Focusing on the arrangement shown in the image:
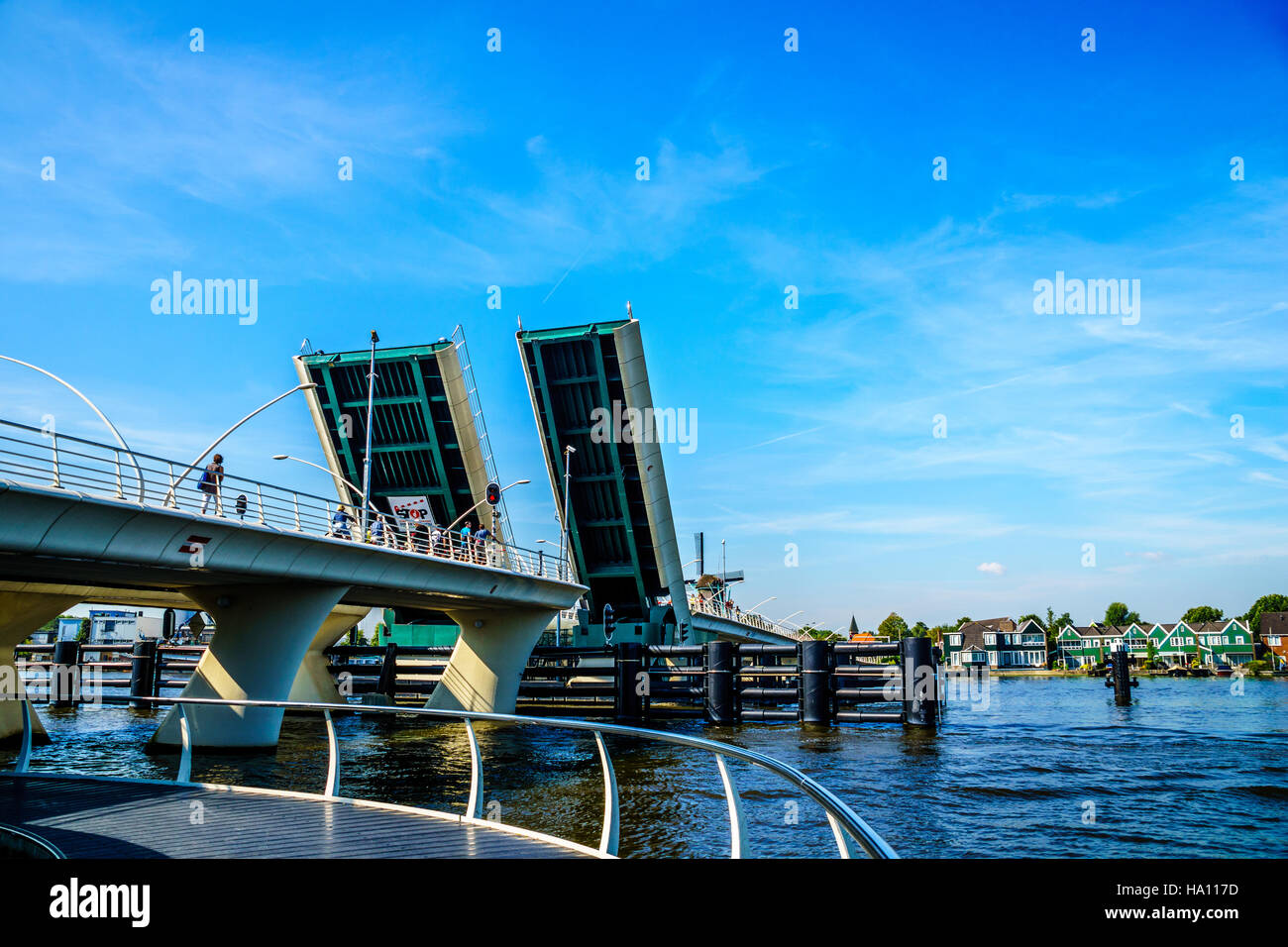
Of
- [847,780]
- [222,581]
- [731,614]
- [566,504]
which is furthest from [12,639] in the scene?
[731,614]

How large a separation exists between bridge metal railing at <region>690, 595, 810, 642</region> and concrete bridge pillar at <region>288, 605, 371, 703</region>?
38.3 ft

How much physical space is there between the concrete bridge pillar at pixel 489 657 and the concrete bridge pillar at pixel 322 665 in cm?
270

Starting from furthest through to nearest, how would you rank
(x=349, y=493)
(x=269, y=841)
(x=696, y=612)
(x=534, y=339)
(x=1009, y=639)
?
(x=1009, y=639)
(x=696, y=612)
(x=349, y=493)
(x=534, y=339)
(x=269, y=841)

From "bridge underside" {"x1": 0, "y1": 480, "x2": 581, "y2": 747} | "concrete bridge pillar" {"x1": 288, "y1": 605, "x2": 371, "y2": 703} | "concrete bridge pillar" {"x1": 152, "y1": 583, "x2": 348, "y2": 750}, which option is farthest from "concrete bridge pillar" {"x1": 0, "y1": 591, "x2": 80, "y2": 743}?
"concrete bridge pillar" {"x1": 288, "y1": 605, "x2": 371, "y2": 703}

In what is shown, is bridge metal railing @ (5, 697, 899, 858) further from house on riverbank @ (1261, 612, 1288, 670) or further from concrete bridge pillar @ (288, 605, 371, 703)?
house on riverbank @ (1261, 612, 1288, 670)

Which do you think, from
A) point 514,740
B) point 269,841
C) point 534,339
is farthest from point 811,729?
point 269,841

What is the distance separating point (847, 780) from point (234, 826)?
8.96 metres

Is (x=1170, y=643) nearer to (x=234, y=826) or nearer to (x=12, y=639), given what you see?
(x=12, y=639)

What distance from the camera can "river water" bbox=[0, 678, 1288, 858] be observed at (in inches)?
360

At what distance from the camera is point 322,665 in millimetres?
23422

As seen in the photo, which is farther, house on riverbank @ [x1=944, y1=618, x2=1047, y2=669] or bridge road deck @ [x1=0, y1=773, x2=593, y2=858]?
house on riverbank @ [x1=944, y1=618, x2=1047, y2=669]

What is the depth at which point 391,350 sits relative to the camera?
23125 mm

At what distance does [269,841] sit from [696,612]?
28114mm
